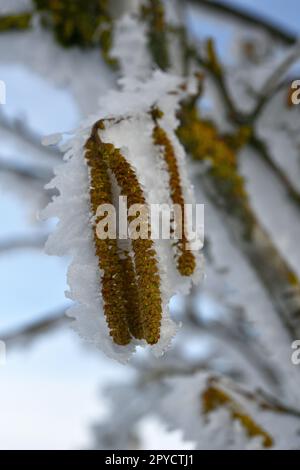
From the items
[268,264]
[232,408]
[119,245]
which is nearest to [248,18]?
[268,264]

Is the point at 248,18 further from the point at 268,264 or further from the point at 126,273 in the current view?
the point at 126,273

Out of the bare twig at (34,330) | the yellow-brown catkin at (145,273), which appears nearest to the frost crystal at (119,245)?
the yellow-brown catkin at (145,273)

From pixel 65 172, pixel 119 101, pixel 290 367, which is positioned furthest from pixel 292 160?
pixel 65 172

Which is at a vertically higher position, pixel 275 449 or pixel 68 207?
pixel 68 207

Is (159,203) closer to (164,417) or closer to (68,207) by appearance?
(68,207)

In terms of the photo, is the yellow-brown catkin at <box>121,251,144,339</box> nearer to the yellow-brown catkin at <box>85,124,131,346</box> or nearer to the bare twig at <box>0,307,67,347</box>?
the yellow-brown catkin at <box>85,124,131,346</box>

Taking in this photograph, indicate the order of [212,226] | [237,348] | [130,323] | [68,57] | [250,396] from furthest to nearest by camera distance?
[237,348], [68,57], [212,226], [250,396], [130,323]

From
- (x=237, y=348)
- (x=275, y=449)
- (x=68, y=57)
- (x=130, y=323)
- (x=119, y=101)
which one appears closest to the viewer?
(x=130, y=323)
